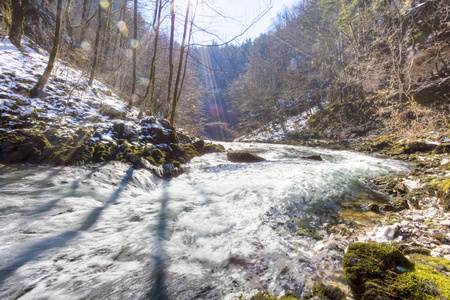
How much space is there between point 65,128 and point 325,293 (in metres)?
7.49

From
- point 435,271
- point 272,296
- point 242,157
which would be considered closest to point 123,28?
point 242,157

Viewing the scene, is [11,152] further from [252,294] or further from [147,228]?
[252,294]

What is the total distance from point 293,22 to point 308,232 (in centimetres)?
3785

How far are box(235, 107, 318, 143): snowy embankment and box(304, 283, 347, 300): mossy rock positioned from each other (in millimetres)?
21229

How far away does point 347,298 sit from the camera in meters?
1.78

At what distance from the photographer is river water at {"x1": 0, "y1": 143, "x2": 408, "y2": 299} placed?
6.81 ft

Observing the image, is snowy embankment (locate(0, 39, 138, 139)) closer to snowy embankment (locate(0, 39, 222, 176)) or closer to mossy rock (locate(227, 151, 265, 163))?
snowy embankment (locate(0, 39, 222, 176))

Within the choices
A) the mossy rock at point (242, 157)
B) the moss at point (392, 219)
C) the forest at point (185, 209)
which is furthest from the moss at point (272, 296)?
the mossy rock at point (242, 157)

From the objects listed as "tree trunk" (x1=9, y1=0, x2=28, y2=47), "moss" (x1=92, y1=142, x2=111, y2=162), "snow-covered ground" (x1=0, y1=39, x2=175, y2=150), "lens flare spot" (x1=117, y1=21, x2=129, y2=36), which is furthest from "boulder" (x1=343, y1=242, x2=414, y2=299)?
"lens flare spot" (x1=117, y1=21, x2=129, y2=36)

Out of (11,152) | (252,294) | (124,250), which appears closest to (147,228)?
(124,250)

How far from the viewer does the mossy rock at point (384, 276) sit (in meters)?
1.58

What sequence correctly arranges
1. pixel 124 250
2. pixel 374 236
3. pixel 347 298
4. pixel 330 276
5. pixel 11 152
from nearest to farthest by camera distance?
1. pixel 347 298
2. pixel 330 276
3. pixel 124 250
4. pixel 374 236
5. pixel 11 152

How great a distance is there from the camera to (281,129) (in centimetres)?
2573

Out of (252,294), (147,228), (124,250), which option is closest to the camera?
(252,294)
